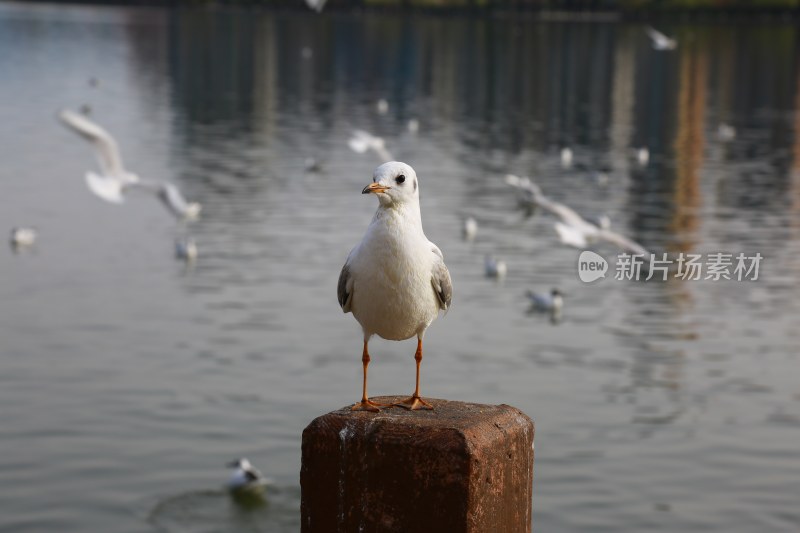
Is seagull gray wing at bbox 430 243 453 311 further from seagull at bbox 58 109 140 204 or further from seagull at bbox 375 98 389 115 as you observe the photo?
seagull at bbox 375 98 389 115

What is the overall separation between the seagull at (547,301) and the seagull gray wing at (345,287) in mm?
13192

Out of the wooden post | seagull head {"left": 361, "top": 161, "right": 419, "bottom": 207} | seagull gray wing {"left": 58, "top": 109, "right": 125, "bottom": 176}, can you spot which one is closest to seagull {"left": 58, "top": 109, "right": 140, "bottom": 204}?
seagull gray wing {"left": 58, "top": 109, "right": 125, "bottom": 176}

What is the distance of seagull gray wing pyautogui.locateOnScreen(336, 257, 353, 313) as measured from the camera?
19.9 feet

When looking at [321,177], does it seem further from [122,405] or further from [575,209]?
[122,405]

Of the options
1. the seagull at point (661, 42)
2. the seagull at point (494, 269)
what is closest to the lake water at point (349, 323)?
the seagull at point (494, 269)

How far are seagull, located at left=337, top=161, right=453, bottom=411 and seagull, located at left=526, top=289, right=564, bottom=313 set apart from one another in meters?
13.1

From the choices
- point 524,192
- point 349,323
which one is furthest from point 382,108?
point 349,323

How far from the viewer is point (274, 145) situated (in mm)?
38188

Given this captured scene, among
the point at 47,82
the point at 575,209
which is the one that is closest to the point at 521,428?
the point at 575,209

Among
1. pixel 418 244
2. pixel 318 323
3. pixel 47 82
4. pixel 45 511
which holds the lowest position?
pixel 45 511

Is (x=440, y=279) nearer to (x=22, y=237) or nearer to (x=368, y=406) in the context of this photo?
(x=368, y=406)

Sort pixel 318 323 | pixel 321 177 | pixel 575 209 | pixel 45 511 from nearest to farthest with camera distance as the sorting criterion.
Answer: pixel 45 511 < pixel 318 323 < pixel 575 209 < pixel 321 177

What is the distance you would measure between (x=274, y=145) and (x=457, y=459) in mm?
33533

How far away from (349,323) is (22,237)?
272 inches
